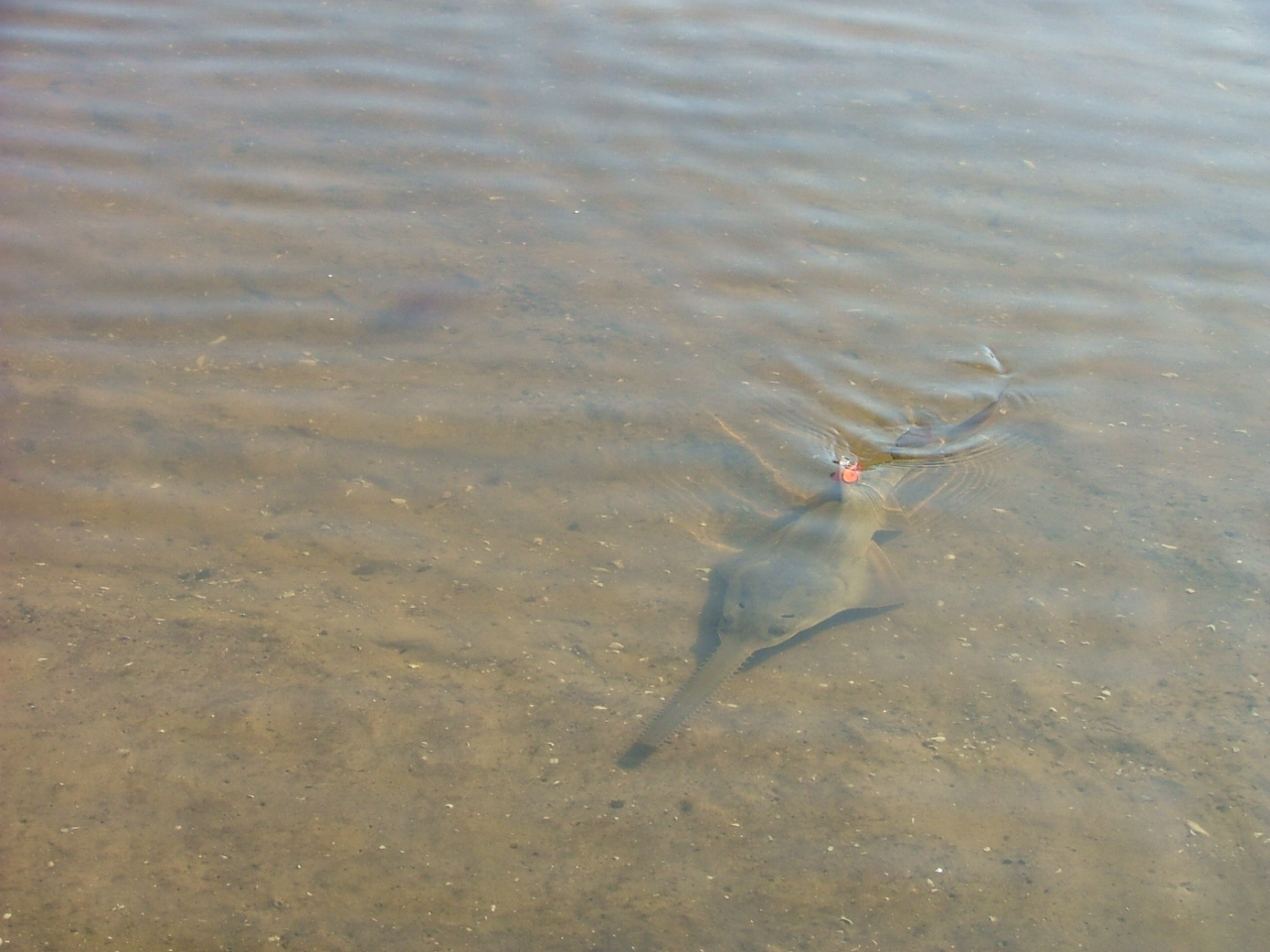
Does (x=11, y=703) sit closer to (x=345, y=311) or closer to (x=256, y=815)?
(x=256, y=815)

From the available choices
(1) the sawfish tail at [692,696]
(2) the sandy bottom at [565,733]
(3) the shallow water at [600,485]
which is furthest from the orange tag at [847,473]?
(1) the sawfish tail at [692,696]

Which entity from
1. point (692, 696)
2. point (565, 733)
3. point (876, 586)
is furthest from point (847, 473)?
point (565, 733)

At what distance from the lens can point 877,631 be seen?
13.4 feet

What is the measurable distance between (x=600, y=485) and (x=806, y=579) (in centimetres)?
94

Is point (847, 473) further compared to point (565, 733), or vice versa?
point (847, 473)

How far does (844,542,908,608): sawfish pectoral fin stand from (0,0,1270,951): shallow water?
0.23ft

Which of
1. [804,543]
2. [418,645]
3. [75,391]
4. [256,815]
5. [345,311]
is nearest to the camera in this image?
[256,815]

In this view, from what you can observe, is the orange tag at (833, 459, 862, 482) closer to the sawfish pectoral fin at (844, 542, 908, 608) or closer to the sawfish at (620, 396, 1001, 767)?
the sawfish at (620, 396, 1001, 767)

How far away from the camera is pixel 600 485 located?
458 centimetres

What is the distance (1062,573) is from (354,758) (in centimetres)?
261

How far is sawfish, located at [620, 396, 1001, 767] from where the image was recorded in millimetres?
3797

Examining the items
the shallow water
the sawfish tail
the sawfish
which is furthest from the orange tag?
the sawfish tail

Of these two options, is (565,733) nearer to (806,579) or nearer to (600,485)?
(806,579)

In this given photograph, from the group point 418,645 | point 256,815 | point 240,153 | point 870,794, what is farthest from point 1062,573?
point 240,153
